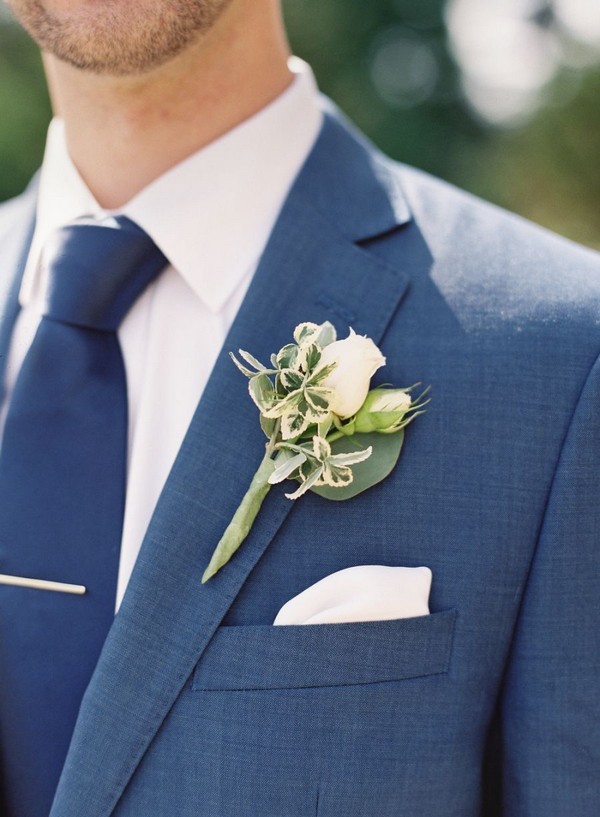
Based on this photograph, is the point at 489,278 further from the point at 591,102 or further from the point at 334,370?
the point at 591,102

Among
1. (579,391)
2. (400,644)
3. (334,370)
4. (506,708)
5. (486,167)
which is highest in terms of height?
(334,370)

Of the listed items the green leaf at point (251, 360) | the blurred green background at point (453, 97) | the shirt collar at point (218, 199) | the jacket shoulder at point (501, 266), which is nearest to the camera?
the green leaf at point (251, 360)

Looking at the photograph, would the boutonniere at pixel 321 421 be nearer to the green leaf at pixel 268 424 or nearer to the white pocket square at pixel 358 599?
the green leaf at pixel 268 424

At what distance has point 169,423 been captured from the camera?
65.7 inches

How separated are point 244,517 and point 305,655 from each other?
0.73ft

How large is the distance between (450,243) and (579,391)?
38 centimetres

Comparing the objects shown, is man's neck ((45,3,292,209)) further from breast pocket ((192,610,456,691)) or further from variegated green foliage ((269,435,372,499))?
breast pocket ((192,610,456,691))

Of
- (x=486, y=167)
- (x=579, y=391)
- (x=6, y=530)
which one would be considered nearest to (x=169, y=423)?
(x=6, y=530)

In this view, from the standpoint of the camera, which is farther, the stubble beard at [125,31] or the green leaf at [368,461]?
the stubble beard at [125,31]

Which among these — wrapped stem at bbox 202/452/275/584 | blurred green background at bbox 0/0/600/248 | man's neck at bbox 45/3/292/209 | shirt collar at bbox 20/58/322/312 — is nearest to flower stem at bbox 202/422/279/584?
wrapped stem at bbox 202/452/275/584

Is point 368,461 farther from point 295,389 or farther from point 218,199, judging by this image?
point 218,199

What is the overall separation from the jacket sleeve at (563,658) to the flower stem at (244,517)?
43 cm

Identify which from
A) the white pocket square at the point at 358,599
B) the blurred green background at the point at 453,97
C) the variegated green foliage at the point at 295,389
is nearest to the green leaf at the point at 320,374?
the variegated green foliage at the point at 295,389

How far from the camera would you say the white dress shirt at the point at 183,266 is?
5.44 feet
